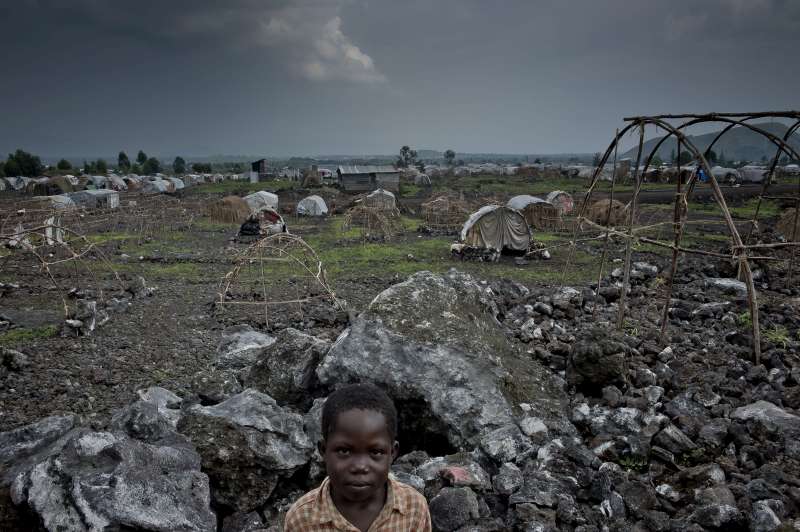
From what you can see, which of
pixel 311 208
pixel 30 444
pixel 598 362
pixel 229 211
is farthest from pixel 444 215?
pixel 30 444

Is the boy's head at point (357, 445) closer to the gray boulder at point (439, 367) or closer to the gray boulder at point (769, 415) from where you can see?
the gray boulder at point (439, 367)

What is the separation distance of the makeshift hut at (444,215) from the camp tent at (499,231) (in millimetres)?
5554

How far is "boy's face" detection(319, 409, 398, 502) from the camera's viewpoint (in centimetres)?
222

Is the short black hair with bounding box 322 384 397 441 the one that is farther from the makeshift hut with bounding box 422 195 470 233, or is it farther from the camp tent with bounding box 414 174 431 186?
the camp tent with bounding box 414 174 431 186

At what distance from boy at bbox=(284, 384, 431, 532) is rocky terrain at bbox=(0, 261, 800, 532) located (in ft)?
4.49

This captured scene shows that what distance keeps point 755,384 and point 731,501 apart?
9.40 ft

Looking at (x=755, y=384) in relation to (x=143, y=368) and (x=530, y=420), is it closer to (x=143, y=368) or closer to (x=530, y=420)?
(x=530, y=420)

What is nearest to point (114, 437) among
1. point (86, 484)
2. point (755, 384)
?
point (86, 484)

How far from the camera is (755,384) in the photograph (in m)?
5.93

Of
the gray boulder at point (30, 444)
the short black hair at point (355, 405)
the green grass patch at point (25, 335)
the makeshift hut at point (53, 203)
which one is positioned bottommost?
the green grass patch at point (25, 335)

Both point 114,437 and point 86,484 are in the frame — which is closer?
point 86,484

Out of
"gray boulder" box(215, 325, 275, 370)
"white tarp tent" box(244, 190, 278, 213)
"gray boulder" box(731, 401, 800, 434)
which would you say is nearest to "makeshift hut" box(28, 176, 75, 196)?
"white tarp tent" box(244, 190, 278, 213)

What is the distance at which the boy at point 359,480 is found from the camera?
7.33 ft

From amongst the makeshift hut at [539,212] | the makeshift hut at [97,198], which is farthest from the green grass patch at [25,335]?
the makeshift hut at [97,198]
